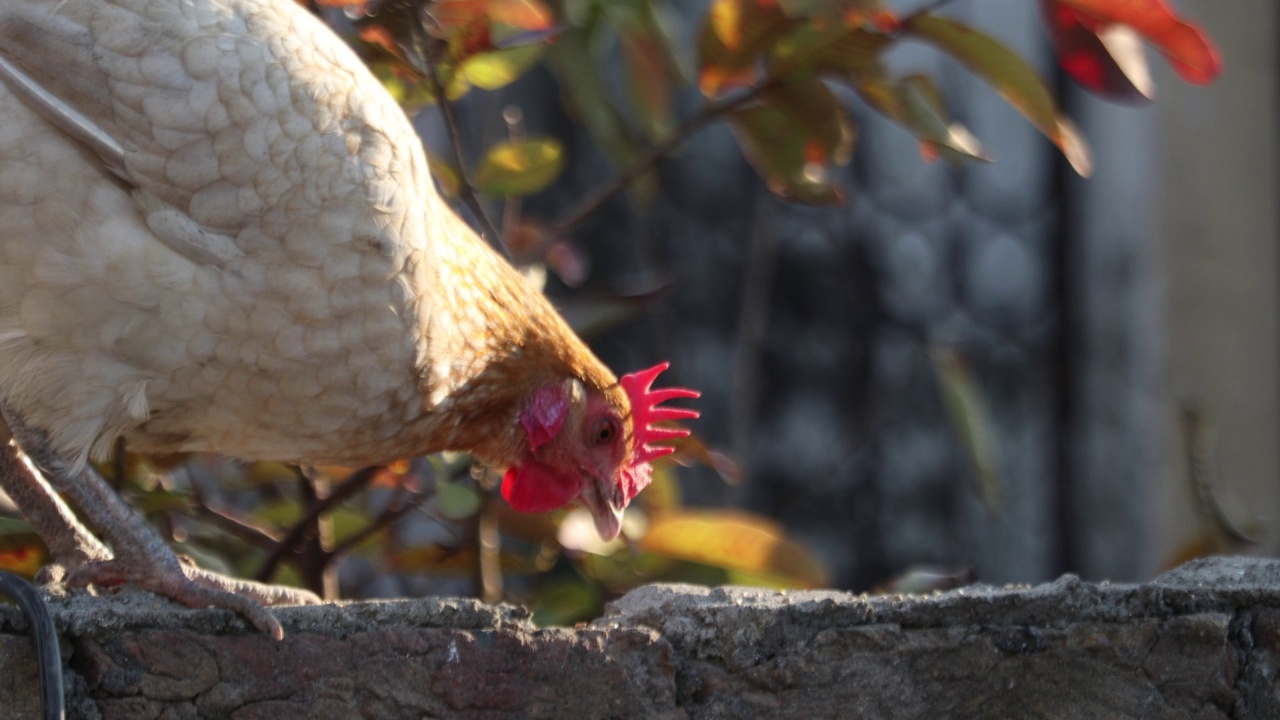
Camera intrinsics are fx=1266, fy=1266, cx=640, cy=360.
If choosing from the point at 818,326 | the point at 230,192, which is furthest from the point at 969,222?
the point at 230,192

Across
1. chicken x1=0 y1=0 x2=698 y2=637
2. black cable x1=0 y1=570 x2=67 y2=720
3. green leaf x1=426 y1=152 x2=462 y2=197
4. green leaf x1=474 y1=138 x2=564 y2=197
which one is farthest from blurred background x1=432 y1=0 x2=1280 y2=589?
black cable x1=0 y1=570 x2=67 y2=720

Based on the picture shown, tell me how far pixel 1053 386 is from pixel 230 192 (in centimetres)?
399

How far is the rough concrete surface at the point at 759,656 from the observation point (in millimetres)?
1486

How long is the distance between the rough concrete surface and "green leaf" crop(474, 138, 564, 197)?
122cm

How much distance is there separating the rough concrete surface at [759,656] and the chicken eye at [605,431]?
1.85 ft

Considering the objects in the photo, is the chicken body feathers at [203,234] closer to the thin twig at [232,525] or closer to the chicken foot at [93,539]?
the chicken foot at [93,539]

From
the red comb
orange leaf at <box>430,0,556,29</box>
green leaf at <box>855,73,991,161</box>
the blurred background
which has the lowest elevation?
the blurred background

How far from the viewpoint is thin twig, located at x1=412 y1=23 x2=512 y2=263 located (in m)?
2.22

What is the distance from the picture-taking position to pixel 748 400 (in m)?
4.04

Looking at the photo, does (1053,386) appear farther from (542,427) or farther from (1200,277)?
(542,427)

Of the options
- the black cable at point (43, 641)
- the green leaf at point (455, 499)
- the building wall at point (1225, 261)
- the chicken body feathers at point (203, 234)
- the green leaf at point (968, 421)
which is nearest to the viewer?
the black cable at point (43, 641)

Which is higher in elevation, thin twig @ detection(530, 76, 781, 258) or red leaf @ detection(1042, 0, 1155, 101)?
red leaf @ detection(1042, 0, 1155, 101)

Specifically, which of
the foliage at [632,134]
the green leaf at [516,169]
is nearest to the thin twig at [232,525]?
the foliage at [632,134]

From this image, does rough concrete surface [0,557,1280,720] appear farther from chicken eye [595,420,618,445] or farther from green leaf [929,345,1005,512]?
green leaf [929,345,1005,512]
